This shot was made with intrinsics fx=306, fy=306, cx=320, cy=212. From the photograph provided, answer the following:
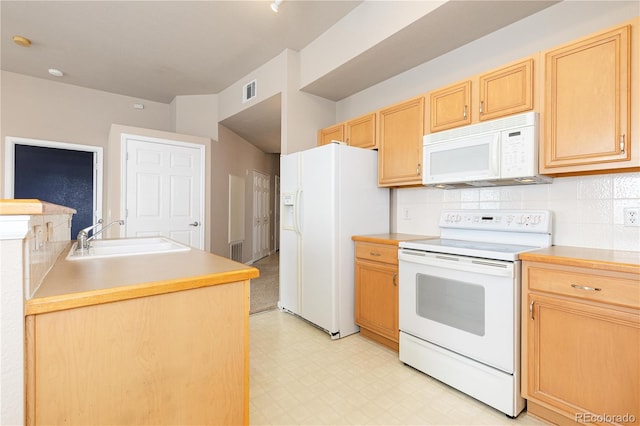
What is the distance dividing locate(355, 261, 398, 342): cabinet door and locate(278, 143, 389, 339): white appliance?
0.36 ft

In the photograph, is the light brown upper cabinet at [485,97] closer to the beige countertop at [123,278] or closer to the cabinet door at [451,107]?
the cabinet door at [451,107]

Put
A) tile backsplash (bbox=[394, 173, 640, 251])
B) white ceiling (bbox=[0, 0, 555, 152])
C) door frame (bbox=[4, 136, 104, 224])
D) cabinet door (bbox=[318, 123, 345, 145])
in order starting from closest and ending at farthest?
tile backsplash (bbox=[394, 173, 640, 251]) < white ceiling (bbox=[0, 0, 555, 152]) < cabinet door (bbox=[318, 123, 345, 145]) < door frame (bbox=[4, 136, 104, 224])

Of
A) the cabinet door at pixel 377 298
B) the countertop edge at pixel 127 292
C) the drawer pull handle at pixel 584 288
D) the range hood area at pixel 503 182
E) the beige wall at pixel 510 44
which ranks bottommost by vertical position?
the cabinet door at pixel 377 298

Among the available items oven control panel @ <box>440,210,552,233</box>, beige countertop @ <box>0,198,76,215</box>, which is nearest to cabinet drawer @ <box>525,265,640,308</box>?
oven control panel @ <box>440,210,552,233</box>

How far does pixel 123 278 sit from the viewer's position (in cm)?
110

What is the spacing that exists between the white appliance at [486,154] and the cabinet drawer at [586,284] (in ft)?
2.10

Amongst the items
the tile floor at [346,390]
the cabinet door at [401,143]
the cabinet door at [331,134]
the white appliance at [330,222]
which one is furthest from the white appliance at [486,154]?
the tile floor at [346,390]

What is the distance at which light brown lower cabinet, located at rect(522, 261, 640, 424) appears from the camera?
53.4 inches

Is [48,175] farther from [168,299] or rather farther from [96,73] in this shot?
[168,299]

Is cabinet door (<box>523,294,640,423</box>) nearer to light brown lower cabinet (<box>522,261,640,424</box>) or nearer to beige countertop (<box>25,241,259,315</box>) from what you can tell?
light brown lower cabinet (<box>522,261,640,424</box>)

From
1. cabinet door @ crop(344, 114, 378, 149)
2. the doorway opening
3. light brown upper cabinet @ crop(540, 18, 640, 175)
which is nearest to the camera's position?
light brown upper cabinet @ crop(540, 18, 640, 175)

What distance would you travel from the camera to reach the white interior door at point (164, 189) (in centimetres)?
405

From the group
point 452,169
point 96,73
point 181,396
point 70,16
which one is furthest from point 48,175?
point 452,169

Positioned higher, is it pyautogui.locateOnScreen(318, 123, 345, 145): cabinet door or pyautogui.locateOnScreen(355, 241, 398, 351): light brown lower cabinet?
pyautogui.locateOnScreen(318, 123, 345, 145): cabinet door
